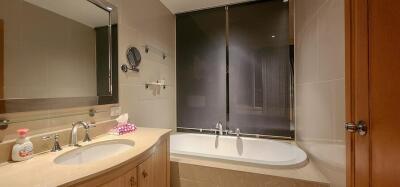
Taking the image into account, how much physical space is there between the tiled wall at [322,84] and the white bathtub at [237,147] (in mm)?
237

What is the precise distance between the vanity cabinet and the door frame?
1.14m

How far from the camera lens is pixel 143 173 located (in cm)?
106

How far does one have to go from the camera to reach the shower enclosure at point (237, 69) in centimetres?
236

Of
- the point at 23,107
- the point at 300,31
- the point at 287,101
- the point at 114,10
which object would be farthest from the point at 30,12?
the point at 287,101

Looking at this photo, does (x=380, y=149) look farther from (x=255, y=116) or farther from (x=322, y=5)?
(x=255, y=116)

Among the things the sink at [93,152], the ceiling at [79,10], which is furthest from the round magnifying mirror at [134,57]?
the sink at [93,152]

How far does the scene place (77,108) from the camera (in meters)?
1.27

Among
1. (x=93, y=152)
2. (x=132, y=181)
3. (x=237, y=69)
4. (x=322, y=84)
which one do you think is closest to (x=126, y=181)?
(x=132, y=181)

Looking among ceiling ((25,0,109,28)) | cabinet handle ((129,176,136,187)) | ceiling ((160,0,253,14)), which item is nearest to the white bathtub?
cabinet handle ((129,176,136,187))

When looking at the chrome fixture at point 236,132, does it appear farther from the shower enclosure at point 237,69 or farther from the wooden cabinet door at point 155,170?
the wooden cabinet door at point 155,170

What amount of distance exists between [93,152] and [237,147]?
1754mm

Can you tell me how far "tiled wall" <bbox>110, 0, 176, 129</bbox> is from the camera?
5.77 feet

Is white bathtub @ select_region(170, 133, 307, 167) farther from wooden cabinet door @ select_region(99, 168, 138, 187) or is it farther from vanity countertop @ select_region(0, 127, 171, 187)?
vanity countertop @ select_region(0, 127, 171, 187)

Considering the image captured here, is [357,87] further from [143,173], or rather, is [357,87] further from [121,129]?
[121,129]
